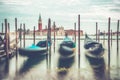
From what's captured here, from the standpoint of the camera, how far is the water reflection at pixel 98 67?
493 centimetres

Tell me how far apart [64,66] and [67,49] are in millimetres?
815

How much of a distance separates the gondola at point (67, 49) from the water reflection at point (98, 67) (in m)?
0.52

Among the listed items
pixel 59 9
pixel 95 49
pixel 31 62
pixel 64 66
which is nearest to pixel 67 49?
pixel 95 49

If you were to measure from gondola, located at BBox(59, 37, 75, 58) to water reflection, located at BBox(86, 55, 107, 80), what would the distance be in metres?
0.52

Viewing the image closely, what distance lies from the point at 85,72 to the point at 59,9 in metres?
1.31

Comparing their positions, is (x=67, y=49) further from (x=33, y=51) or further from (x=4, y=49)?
(x=4, y=49)

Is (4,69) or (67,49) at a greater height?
(67,49)

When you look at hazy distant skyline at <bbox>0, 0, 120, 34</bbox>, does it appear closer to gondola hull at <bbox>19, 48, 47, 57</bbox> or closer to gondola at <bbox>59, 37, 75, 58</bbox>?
gondola hull at <bbox>19, 48, 47, 57</bbox>

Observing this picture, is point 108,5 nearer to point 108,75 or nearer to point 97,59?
point 108,75

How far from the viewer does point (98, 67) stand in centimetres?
585

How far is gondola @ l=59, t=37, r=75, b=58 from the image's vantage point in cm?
671

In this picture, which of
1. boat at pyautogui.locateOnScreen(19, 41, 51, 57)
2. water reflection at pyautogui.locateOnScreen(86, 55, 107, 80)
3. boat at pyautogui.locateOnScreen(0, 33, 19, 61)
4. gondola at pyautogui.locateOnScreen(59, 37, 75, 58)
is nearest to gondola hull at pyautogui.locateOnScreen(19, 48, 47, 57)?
boat at pyautogui.locateOnScreen(19, 41, 51, 57)

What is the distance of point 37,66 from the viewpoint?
602cm

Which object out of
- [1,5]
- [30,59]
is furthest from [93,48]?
[1,5]
